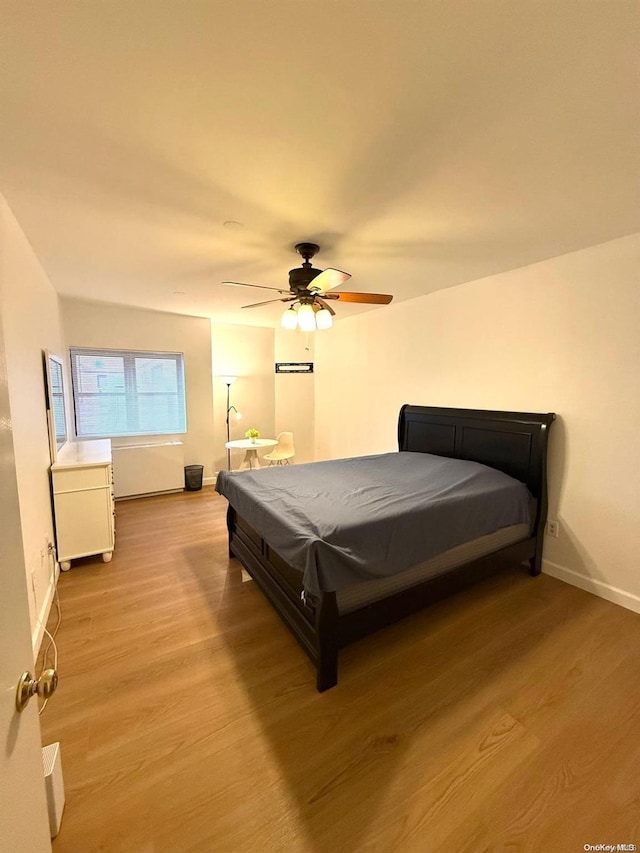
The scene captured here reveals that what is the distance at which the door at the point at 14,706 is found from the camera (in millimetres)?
640

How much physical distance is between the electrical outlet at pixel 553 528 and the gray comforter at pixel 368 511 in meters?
0.31

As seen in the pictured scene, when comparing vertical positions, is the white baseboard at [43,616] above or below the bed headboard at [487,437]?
below

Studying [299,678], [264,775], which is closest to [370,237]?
[299,678]

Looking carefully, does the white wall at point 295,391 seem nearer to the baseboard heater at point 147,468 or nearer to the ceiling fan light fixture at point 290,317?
the baseboard heater at point 147,468

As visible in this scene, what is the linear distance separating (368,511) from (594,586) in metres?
1.88

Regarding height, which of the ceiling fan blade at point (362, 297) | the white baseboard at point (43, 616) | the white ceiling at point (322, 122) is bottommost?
the white baseboard at point (43, 616)

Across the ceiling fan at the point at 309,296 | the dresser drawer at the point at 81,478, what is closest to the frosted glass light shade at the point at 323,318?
the ceiling fan at the point at 309,296

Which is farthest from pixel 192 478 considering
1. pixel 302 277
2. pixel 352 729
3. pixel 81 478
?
pixel 352 729

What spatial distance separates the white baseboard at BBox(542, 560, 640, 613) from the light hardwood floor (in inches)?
3.2

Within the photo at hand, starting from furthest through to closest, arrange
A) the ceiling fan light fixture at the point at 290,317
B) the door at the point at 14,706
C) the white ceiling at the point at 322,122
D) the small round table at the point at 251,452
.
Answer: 1. the small round table at the point at 251,452
2. the ceiling fan light fixture at the point at 290,317
3. the white ceiling at the point at 322,122
4. the door at the point at 14,706

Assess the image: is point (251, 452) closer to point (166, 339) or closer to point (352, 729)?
point (166, 339)

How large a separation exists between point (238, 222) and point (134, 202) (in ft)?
1.76

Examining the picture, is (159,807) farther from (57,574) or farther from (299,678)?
(57,574)

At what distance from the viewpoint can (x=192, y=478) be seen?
5004mm
